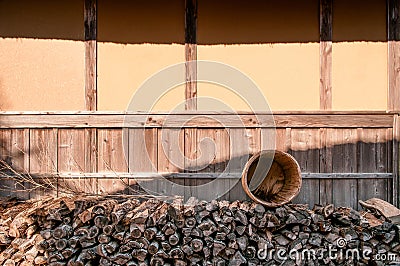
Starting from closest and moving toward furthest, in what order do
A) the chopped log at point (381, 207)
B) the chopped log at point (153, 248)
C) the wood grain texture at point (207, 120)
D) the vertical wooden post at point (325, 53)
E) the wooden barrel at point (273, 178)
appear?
1. the chopped log at point (153, 248)
2. the wooden barrel at point (273, 178)
3. the chopped log at point (381, 207)
4. the wood grain texture at point (207, 120)
5. the vertical wooden post at point (325, 53)

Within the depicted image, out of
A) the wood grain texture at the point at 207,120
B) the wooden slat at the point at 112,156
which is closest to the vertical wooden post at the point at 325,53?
the wood grain texture at the point at 207,120

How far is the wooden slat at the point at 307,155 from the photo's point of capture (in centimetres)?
468

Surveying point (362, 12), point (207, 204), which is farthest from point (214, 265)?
point (362, 12)

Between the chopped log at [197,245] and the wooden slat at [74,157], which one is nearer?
the chopped log at [197,245]

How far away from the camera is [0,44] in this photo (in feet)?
15.8

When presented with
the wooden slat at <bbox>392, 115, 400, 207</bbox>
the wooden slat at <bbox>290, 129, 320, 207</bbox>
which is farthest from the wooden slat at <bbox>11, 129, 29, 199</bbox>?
the wooden slat at <bbox>392, 115, 400, 207</bbox>

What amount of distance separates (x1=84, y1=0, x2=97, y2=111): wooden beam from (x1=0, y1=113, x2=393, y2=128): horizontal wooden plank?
0.77ft

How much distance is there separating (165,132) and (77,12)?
168 centimetres

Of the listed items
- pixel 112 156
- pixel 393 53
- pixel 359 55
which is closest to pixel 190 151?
pixel 112 156

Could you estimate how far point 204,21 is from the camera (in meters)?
4.82

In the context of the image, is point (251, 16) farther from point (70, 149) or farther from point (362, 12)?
point (70, 149)

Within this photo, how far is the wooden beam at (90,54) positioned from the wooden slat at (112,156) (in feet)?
1.20

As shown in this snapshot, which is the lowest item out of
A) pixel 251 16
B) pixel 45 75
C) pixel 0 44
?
pixel 45 75

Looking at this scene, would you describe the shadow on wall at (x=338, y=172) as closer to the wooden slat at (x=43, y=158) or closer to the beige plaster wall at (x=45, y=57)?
the wooden slat at (x=43, y=158)
